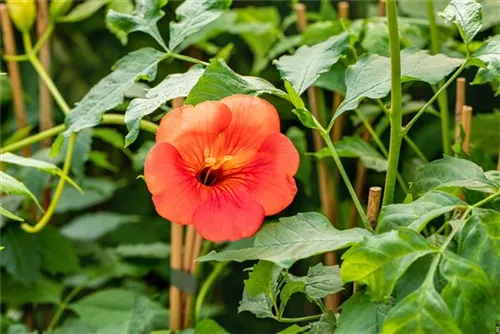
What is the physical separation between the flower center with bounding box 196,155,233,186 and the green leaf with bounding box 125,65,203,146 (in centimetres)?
5

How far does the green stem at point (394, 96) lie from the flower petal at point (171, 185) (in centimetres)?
13

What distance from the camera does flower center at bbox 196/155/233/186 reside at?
60cm

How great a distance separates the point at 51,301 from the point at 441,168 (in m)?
0.61

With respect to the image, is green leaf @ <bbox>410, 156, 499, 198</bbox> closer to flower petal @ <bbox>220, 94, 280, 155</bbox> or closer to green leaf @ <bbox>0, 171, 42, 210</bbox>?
flower petal @ <bbox>220, 94, 280, 155</bbox>

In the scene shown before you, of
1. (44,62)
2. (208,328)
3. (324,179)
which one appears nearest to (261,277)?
(208,328)

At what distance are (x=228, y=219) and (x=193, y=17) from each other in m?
0.22

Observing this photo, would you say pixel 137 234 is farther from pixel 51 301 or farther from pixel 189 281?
pixel 189 281

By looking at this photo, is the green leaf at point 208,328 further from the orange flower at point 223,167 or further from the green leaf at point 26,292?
the green leaf at point 26,292

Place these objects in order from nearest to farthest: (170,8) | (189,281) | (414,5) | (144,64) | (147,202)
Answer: (144,64) → (189,281) → (414,5) → (170,8) → (147,202)

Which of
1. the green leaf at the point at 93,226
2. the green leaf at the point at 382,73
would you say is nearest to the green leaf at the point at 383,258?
the green leaf at the point at 382,73

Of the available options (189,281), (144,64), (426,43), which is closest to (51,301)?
(189,281)

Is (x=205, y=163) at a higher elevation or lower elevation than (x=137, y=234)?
higher

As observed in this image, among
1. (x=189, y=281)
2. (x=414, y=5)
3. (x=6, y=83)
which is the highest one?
(x=414, y=5)

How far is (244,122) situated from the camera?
589 millimetres
